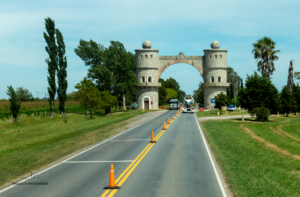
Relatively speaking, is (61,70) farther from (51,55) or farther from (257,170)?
(257,170)

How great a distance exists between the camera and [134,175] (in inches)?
492

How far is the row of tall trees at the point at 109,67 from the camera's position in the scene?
64125 mm

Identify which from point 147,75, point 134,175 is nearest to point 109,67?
point 147,75

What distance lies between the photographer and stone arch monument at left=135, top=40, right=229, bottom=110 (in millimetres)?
74250

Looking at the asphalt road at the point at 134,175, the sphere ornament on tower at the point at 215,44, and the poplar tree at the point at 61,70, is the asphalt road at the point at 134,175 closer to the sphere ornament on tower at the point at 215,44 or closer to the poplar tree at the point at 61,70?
the poplar tree at the point at 61,70

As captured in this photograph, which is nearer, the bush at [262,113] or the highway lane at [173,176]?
the highway lane at [173,176]

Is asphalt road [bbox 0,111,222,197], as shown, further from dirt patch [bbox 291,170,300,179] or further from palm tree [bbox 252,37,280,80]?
palm tree [bbox 252,37,280,80]

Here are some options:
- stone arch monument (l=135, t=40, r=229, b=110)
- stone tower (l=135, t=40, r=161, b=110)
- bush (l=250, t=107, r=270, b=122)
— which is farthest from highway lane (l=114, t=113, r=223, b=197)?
stone arch monument (l=135, t=40, r=229, b=110)

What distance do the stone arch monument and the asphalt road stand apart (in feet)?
183

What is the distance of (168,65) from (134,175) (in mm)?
65474

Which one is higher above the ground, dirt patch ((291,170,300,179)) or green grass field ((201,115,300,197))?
green grass field ((201,115,300,197))

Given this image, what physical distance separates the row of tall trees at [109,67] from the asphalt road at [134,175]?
1790 inches

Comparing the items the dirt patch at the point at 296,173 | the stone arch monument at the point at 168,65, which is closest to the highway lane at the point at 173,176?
the dirt patch at the point at 296,173


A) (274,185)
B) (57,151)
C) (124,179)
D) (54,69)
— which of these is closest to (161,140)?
(57,151)
